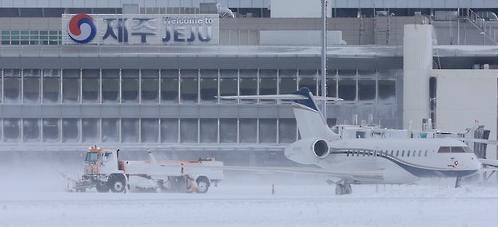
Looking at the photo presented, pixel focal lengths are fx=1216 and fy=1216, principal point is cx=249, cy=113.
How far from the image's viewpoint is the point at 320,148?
58.7 meters

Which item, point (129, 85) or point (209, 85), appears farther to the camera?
point (209, 85)

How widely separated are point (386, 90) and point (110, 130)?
17375 millimetres

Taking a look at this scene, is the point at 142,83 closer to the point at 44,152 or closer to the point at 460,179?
the point at 44,152

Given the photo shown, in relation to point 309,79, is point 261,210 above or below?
below

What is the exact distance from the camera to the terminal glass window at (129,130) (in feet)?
249

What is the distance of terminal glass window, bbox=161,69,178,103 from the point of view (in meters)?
75.2

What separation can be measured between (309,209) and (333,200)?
17.5ft

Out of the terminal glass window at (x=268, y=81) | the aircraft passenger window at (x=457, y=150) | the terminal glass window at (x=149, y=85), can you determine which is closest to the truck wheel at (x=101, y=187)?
the aircraft passenger window at (x=457, y=150)

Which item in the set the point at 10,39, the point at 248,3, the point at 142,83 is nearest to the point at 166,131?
the point at 142,83

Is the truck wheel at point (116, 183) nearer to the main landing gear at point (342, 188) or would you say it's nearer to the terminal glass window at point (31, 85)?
the main landing gear at point (342, 188)

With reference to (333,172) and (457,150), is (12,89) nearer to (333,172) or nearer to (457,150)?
(333,172)

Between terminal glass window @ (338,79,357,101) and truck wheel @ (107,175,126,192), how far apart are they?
22.7 metres

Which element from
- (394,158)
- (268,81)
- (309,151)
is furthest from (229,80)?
(394,158)

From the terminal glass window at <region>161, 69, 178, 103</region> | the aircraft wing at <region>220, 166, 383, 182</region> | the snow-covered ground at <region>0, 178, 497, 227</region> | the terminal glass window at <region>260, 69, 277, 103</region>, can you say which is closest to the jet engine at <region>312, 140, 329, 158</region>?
the aircraft wing at <region>220, 166, 383, 182</region>
